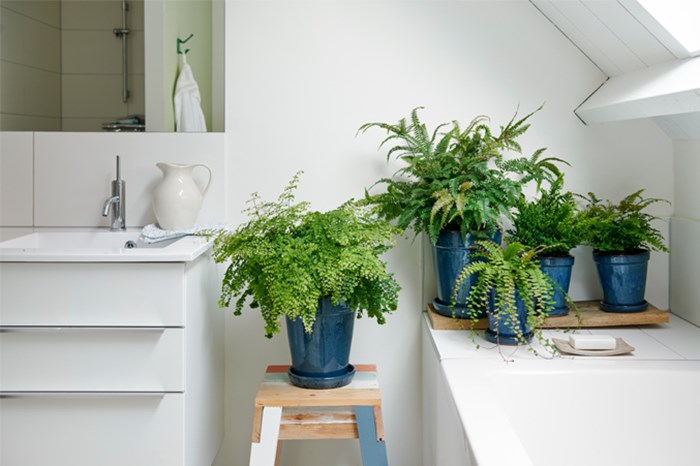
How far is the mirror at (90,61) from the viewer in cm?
304

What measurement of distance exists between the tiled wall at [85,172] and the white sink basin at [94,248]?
0.09 metres

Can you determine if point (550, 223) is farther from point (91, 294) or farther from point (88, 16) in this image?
point (88, 16)

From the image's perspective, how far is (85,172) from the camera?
2.62m

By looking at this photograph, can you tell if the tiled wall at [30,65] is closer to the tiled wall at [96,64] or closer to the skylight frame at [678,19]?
the tiled wall at [96,64]

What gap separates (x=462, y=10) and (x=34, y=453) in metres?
1.97

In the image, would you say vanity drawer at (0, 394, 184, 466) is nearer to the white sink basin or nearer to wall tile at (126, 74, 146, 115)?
the white sink basin

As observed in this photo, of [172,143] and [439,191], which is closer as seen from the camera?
[439,191]

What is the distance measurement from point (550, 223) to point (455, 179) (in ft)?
1.20

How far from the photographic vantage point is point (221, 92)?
2.87m

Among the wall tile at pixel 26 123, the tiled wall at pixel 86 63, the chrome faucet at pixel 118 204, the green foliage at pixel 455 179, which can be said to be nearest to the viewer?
the green foliage at pixel 455 179

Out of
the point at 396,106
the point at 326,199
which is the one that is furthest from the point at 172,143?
the point at 396,106

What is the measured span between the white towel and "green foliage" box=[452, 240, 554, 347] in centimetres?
116

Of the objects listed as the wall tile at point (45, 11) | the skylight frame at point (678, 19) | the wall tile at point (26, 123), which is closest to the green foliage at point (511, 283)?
the skylight frame at point (678, 19)

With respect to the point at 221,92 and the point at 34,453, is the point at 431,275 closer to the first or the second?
the point at 221,92
